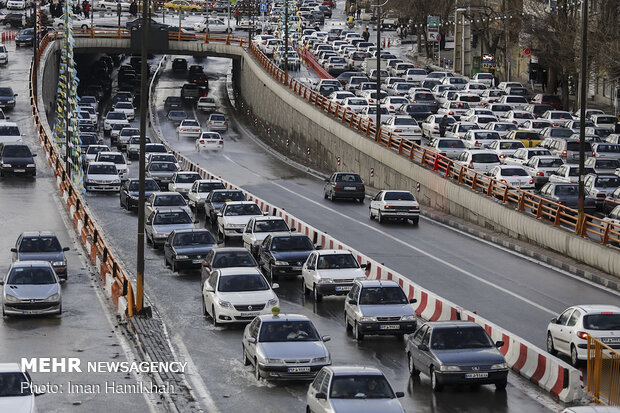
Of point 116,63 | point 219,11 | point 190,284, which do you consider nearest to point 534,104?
point 190,284

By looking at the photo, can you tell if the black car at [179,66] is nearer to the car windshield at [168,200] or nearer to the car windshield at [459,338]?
the car windshield at [168,200]

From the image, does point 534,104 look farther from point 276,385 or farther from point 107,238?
point 276,385

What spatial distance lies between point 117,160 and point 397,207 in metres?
20.0

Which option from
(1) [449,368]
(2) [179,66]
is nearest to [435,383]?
(1) [449,368]

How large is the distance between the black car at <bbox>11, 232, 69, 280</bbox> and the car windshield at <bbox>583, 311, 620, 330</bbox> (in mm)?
16487

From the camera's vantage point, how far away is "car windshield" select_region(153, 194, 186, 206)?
158 feet

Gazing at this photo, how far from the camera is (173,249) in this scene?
39312mm

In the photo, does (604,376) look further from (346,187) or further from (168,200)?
(346,187)

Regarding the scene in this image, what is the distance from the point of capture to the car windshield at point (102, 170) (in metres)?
59.1

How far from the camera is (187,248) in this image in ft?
129

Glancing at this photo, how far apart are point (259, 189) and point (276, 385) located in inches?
1437

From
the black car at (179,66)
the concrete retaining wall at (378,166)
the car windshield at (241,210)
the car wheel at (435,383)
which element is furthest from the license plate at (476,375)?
the black car at (179,66)

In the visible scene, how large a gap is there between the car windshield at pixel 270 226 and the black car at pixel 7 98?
143ft

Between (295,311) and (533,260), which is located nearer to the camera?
(295,311)
